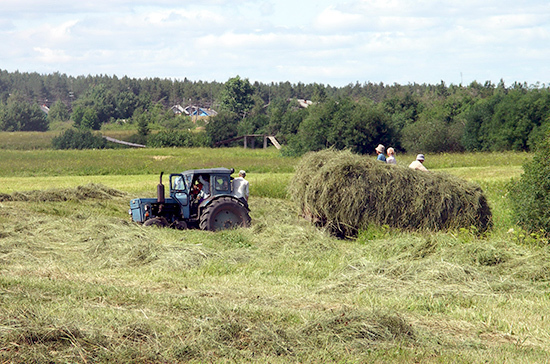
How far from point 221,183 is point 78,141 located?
57954 millimetres

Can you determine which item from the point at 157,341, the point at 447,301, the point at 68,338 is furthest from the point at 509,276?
the point at 68,338

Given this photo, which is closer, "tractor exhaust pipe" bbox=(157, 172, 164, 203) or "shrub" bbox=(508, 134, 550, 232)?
"shrub" bbox=(508, 134, 550, 232)

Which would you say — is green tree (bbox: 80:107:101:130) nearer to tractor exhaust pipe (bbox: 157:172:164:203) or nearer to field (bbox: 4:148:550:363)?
tractor exhaust pipe (bbox: 157:172:164:203)

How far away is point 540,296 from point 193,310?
504 centimetres

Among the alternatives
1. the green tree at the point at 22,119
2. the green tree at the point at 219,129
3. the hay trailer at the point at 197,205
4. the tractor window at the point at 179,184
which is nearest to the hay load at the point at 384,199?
the hay trailer at the point at 197,205

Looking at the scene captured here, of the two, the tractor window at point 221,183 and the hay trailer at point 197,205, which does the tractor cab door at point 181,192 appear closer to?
the hay trailer at point 197,205

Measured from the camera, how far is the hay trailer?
15.4m

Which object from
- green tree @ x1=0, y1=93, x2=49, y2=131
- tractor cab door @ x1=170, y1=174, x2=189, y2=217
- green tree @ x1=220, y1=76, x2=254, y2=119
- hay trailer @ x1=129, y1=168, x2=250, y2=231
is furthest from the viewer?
green tree @ x1=220, y1=76, x2=254, y2=119

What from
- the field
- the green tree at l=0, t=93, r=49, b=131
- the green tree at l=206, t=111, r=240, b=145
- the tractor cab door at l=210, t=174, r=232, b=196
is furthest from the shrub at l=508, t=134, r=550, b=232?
the green tree at l=0, t=93, r=49, b=131

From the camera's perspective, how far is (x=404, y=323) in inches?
258

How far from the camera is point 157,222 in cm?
1526

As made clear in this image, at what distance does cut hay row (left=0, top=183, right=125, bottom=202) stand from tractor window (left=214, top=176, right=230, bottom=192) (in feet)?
23.1

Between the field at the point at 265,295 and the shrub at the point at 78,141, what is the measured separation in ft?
183

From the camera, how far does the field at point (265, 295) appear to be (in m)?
5.93
